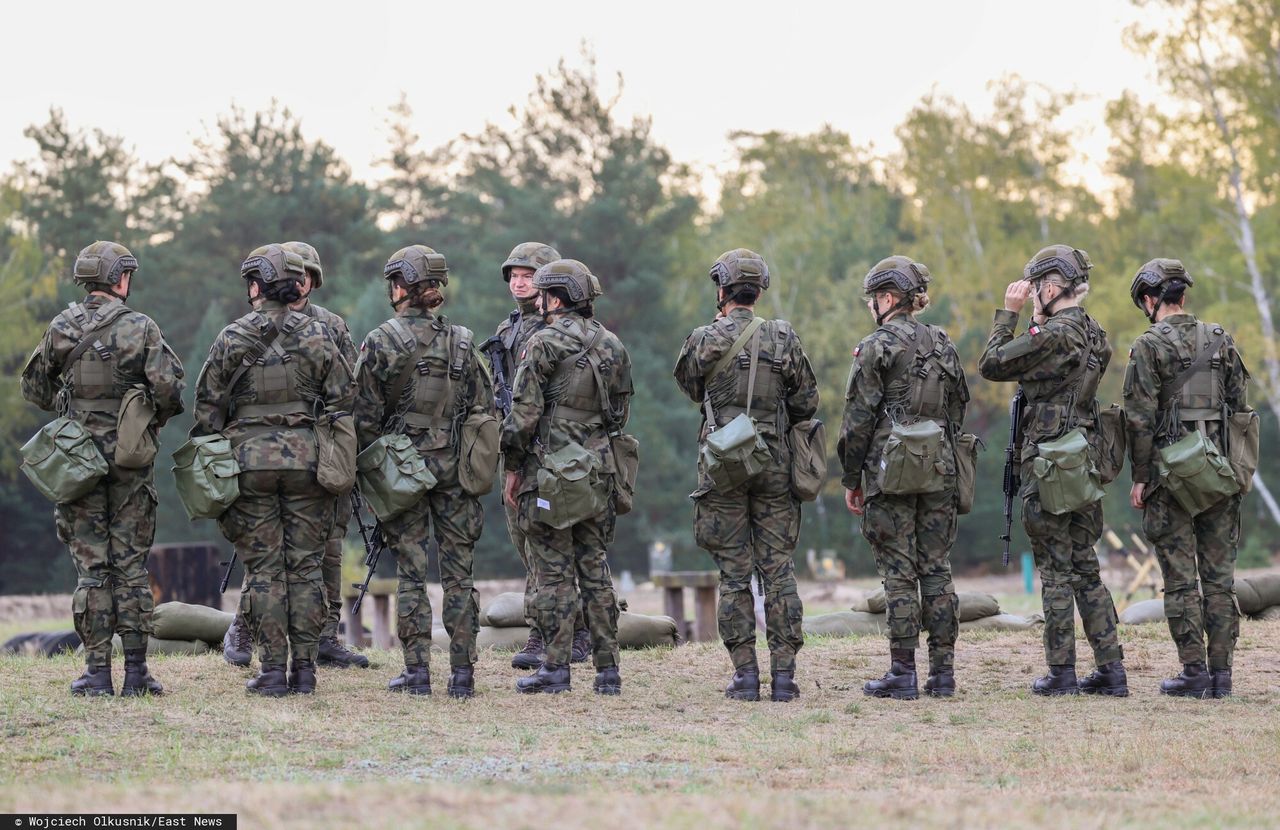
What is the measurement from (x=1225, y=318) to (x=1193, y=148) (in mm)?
3568

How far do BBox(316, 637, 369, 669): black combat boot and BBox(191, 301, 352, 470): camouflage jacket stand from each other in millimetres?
2107

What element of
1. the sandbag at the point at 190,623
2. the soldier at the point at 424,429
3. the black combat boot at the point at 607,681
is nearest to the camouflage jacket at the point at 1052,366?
the black combat boot at the point at 607,681

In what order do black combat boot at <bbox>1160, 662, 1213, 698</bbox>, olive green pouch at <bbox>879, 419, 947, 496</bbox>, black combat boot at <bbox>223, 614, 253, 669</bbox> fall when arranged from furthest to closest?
black combat boot at <bbox>223, 614, 253, 669</bbox>
black combat boot at <bbox>1160, 662, 1213, 698</bbox>
olive green pouch at <bbox>879, 419, 947, 496</bbox>

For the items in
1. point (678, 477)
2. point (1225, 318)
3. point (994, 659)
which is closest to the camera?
point (994, 659)

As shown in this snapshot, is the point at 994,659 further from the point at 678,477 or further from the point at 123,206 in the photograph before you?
the point at 123,206

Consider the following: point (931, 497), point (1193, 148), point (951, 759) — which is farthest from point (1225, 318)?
point (951, 759)

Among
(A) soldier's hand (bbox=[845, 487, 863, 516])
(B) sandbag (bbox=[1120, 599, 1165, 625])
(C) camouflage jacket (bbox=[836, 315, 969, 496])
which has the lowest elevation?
(B) sandbag (bbox=[1120, 599, 1165, 625])

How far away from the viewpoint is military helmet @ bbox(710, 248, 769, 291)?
9633mm

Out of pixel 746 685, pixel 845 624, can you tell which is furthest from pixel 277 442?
pixel 845 624

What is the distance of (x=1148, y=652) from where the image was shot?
11891 millimetres

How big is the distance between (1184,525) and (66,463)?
255 inches

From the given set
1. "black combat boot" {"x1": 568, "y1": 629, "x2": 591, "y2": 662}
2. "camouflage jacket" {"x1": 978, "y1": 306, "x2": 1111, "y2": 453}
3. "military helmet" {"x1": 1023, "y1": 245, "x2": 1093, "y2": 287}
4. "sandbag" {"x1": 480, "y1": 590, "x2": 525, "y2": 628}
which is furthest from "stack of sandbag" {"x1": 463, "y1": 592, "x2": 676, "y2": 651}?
"military helmet" {"x1": 1023, "y1": 245, "x2": 1093, "y2": 287}

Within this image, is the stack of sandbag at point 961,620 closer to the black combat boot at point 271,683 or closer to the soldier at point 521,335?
the soldier at point 521,335

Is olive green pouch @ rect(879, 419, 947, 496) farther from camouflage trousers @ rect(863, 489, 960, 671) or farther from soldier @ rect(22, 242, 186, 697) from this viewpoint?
soldier @ rect(22, 242, 186, 697)
